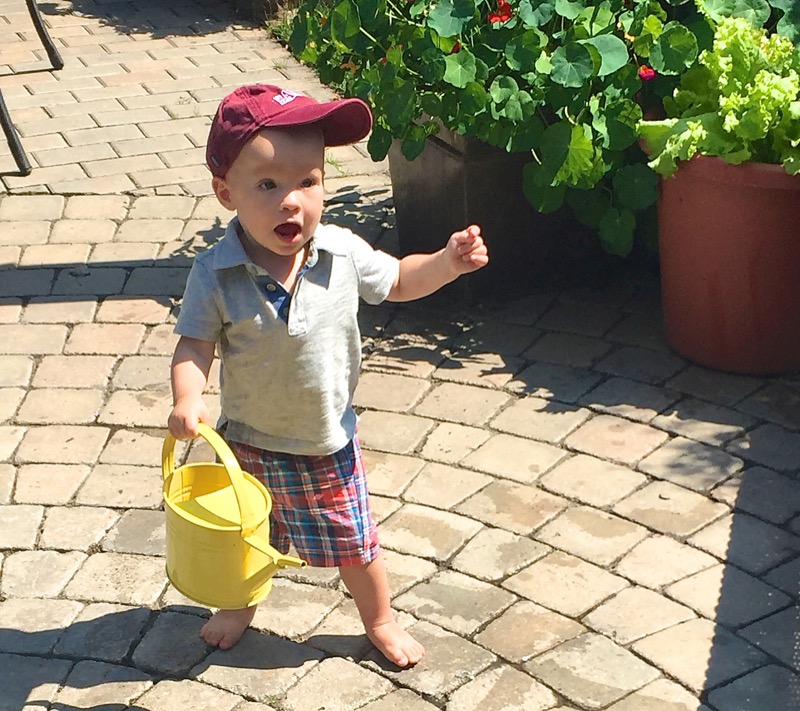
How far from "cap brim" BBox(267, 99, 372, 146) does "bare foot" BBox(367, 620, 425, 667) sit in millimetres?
1188

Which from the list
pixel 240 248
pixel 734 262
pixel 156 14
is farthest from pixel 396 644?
pixel 156 14

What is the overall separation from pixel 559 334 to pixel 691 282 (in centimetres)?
57

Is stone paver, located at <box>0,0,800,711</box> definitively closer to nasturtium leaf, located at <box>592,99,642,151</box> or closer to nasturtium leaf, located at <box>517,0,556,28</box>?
nasturtium leaf, located at <box>592,99,642,151</box>

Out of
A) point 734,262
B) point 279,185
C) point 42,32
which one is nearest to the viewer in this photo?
point 279,185

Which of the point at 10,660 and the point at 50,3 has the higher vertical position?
the point at 50,3

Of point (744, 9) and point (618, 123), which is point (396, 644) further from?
point (744, 9)

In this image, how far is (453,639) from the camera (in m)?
3.29

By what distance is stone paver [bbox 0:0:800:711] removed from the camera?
125 inches

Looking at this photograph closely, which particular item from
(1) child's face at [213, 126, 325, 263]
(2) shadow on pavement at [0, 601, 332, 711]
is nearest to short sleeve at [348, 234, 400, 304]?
(1) child's face at [213, 126, 325, 263]

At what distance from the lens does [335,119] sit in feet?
9.45

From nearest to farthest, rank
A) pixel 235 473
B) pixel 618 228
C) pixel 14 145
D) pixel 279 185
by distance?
1. pixel 235 473
2. pixel 279 185
3. pixel 618 228
4. pixel 14 145

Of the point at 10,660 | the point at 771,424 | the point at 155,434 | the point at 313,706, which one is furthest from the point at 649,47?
the point at 10,660

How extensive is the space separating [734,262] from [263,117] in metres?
2.14

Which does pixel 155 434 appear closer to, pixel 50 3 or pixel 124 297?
pixel 124 297
